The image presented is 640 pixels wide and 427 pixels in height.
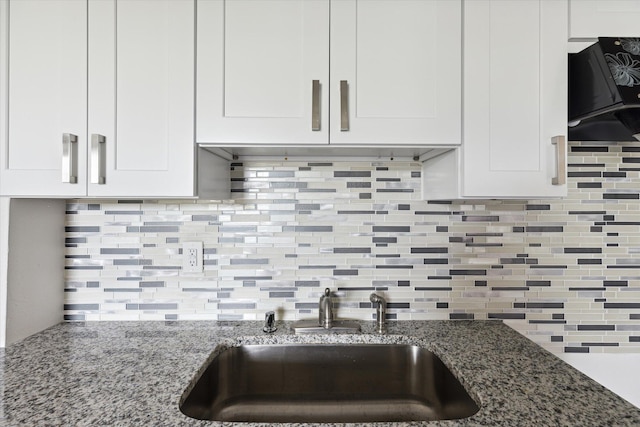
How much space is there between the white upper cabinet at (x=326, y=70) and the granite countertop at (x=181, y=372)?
688mm

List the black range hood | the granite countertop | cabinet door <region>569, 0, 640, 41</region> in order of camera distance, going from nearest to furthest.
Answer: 1. the granite countertop
2. the black range hood
3. cabinet door <region>569, 0, 640, 41</region>

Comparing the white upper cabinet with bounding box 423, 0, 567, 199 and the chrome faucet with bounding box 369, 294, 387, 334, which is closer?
the white upper cabinet with bounding box 423, 0, 567, 199

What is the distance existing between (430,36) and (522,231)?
2.83ft

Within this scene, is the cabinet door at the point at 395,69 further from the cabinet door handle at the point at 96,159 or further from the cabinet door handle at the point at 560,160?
the cabinet door handle at the point at 96,159

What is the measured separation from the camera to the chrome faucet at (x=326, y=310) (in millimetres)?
1317

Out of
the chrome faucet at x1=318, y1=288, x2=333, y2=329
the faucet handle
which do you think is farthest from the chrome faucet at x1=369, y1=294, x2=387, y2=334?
the faucet handle

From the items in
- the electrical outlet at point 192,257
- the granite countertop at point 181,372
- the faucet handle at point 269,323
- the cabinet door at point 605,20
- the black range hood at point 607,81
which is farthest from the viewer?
the electrical outlet at point 192,257

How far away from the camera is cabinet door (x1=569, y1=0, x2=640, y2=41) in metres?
1.13

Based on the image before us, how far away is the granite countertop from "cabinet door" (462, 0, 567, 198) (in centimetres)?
51

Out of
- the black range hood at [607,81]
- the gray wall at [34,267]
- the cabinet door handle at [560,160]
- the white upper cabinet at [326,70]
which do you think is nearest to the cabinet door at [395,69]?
the white upper cabinet at [326,70]

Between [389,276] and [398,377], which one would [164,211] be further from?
[398,377]

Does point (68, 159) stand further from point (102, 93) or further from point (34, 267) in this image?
point (34, 267)

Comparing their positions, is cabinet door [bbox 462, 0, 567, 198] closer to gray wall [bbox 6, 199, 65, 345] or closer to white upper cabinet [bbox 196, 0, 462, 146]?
white upper cabinet [bbox 196, 0, 462, 146]

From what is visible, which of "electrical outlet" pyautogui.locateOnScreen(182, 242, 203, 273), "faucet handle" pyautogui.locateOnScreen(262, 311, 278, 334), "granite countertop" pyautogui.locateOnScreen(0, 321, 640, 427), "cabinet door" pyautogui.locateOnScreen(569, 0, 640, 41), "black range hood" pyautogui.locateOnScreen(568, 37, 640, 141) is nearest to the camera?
"granite countertop" pyautogui.locateOnScreen(0, 321, 640, 427)
